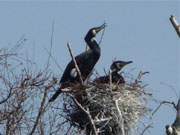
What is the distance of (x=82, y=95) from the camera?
11.3 metres

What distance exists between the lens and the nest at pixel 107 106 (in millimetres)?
11352

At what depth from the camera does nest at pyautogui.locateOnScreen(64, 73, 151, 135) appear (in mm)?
11352

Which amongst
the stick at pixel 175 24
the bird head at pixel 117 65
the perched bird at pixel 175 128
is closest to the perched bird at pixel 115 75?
the bird head at pixel 117 65

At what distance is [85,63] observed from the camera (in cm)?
1271

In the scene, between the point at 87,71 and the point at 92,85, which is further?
the point at 87,71

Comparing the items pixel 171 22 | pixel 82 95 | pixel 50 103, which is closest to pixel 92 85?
pixel 82 95

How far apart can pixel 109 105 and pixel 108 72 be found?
0.46 metres

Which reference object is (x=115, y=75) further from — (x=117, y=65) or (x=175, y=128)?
(x=175, y=128)

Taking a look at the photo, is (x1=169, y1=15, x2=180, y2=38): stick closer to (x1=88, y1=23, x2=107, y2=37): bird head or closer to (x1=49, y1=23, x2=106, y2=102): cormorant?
(x1=49, y1=23, x2=106, y2=102): cormorant

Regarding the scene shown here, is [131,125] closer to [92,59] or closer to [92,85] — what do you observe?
[92,85]

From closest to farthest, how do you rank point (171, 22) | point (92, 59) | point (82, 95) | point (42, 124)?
point (171, 22), point (82, 95), point (42, 124), point (92, 59)

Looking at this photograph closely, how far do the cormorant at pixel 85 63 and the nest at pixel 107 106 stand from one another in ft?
1.73

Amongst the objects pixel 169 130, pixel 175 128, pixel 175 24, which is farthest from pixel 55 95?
pixel 169 130

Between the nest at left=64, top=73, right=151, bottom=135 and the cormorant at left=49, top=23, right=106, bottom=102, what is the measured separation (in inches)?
20.7
